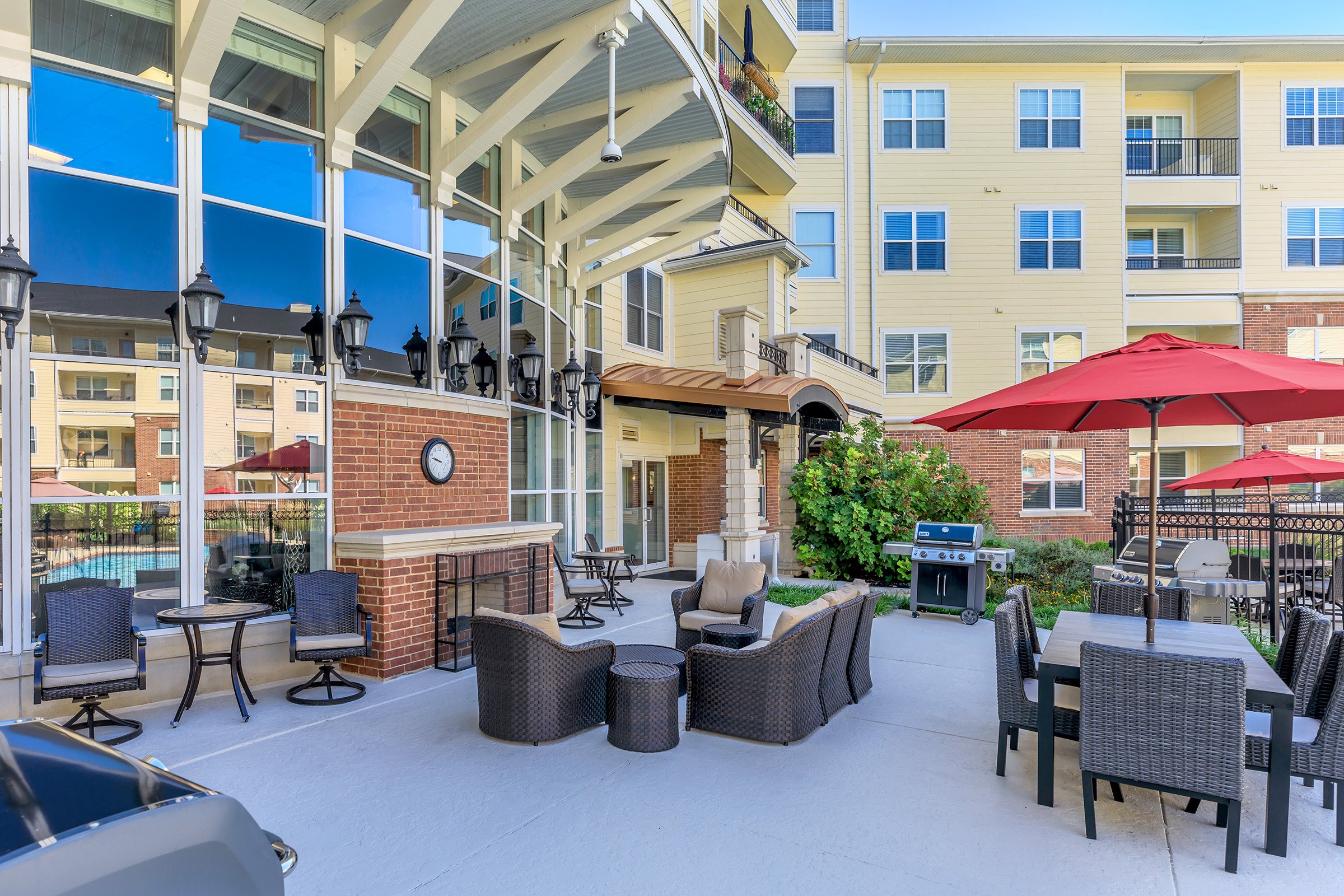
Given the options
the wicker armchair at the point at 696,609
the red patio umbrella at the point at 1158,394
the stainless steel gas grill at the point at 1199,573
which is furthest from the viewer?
the stainless steel gas grill at the point at 1199,573

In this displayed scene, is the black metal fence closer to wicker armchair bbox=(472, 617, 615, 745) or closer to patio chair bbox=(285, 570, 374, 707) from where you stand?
wicker armchair bbox=(472, 617, 615, 745)

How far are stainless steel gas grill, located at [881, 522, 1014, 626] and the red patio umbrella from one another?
3.57m

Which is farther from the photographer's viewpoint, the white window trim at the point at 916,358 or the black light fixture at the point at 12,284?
the white window trim at the point at 916,358

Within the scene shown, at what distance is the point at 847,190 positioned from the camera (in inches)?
666

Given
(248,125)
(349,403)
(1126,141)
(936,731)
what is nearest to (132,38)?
(248,125)

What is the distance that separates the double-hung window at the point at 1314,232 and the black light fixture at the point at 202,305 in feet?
71.3

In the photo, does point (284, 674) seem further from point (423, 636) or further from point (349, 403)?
point (349, 403)

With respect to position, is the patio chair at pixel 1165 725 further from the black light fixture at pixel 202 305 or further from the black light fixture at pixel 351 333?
the black light fixture at pixel 202 305

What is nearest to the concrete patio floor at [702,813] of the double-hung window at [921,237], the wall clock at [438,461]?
the wall clock at [438,461]

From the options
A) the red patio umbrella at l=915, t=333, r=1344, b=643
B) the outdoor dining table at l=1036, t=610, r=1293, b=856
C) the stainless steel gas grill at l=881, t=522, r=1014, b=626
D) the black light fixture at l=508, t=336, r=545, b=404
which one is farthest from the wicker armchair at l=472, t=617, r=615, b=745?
the stainless steel gas grill at l=881, t=522, r=1014, b=626

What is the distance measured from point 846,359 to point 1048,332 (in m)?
5.17

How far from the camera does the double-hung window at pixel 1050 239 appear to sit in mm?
16828

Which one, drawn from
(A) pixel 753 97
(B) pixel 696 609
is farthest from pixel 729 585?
(A) pixel 753 97

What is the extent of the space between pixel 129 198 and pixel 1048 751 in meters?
7.32
